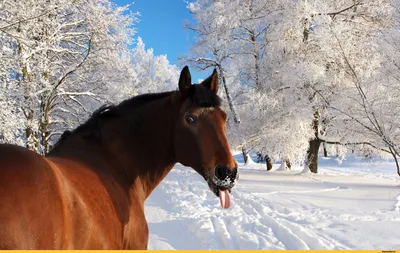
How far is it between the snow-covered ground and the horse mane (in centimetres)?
289

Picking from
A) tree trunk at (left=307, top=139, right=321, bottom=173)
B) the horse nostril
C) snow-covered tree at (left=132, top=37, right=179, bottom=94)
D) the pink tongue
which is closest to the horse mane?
the horse nostril

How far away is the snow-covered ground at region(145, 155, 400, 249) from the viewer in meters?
4.69

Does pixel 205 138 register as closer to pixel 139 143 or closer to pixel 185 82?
pixel 185 82

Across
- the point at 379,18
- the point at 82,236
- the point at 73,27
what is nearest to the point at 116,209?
the point at 82,236

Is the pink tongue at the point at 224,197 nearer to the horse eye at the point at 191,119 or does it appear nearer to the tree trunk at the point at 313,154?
the horse eye at the point at 191,119

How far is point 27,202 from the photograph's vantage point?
1239 millimetres

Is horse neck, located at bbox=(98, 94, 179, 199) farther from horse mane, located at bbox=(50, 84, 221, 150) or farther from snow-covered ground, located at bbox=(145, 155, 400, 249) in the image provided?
snow-covered ground, located at bbox=(145, 155, 400, 249)

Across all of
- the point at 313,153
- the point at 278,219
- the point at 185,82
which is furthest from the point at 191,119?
the point at 313,153

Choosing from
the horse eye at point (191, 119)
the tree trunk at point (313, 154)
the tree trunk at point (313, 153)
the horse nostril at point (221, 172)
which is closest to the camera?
the horse nostril at point (221, 172)

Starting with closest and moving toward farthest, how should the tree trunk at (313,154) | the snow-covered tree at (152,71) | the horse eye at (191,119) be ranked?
the horse eye at (191,119)
the tree trunk at (313,154)
the snow-covered tree at (152,71)

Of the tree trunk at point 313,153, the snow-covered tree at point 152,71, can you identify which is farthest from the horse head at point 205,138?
the snow-covered tree at point 152,71

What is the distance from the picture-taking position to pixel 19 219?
46.9 inches

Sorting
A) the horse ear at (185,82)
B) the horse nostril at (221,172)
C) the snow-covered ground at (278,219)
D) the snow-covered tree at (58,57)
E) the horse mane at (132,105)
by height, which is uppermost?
the snow-covered tree at (58,57)

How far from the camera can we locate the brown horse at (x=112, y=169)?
1.25 metres
